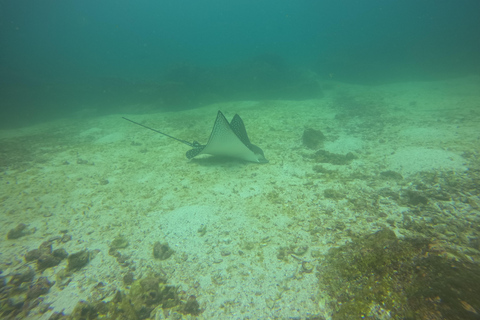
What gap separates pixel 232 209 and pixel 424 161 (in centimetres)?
462

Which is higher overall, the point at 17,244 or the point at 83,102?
the point at 83,102

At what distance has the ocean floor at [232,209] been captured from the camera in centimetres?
220

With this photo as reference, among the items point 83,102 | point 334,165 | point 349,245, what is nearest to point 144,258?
point 349,245

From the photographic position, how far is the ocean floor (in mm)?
2203

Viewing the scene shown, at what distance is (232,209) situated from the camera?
3395 mm

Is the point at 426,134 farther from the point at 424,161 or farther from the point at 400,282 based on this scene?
the point at 400,282

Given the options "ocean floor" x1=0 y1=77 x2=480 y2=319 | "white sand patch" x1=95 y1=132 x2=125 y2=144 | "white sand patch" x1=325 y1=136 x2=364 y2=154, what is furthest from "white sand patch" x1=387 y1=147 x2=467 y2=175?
"white sand patch" x1=95 y1=132 x2=125 y2=144

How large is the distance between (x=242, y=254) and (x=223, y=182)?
1891mm

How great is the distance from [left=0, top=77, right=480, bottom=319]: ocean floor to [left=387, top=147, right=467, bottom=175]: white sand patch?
0.04m

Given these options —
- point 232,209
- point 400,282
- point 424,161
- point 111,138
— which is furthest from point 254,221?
point 111,138

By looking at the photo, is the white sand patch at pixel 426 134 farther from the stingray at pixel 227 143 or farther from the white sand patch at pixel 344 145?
the stingray at pixel 227 143

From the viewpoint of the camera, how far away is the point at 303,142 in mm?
6102

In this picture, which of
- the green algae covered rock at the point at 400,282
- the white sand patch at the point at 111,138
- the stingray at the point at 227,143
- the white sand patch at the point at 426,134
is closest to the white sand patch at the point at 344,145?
the white sand patch at the point at 426,134

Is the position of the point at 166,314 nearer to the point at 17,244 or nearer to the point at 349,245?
the point at 349,245
